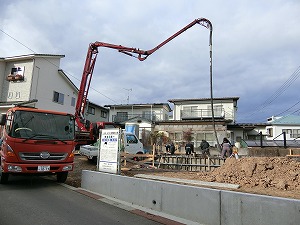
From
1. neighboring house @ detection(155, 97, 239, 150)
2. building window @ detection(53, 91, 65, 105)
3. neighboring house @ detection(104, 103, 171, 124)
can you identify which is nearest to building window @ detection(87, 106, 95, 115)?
neighboring house @ detection(104, 103, 171, 124)

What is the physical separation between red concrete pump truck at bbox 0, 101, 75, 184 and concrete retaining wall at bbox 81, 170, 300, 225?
7.47 ft

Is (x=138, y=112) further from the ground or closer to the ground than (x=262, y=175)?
further from the ground

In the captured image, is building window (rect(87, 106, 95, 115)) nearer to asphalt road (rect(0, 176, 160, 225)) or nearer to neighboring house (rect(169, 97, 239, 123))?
neighboring house (rect(169, 97, 239, 123))

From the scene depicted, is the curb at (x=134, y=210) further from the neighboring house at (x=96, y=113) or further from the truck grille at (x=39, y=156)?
the neighboring house at (x=96, y=113)

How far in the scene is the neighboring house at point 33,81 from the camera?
26.9 metres

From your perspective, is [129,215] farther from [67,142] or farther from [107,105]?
[107,105]

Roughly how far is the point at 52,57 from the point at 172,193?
27.2 meters

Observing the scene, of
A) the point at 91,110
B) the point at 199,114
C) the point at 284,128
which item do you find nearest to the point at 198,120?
the point at 199,114

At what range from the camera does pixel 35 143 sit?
8273 millimetres

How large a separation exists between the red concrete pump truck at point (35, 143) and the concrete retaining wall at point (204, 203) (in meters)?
2.28

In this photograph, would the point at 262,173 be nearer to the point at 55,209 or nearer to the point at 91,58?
the point at 55,209

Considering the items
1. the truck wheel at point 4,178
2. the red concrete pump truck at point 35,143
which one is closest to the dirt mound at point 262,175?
the red concrete pump truck at point 35,143

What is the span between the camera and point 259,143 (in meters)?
21.0

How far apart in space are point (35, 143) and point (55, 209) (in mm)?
3054
